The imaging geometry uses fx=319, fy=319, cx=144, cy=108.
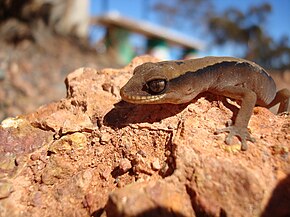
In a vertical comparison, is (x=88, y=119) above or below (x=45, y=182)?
above

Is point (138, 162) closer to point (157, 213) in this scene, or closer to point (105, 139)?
point (105, 139)

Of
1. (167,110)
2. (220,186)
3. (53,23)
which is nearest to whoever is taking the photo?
(220,186)

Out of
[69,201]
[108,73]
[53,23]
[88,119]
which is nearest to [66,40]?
[53,23]

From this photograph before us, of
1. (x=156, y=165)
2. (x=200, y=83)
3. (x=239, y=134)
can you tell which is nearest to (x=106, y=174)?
(x=156, y=165)

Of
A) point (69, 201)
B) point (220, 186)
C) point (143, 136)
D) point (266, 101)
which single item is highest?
point (266, 101)

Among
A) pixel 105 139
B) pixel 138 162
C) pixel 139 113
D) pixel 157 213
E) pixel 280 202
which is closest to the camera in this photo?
pixel 157 213

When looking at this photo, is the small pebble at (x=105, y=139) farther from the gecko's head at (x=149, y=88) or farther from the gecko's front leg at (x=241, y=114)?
the gecko's front leg at (x=241, y=114)

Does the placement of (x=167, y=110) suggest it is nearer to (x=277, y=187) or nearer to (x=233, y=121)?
(x=233, y=121)

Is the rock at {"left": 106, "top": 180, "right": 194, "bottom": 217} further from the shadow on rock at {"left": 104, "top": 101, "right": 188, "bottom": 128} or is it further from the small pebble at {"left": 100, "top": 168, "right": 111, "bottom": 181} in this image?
the shadow on rock at {"left": 104, "top": 101, "right": 188, "bottom": 128}
